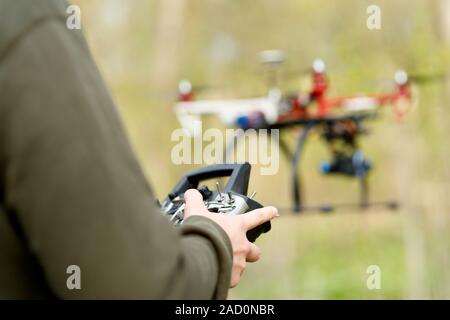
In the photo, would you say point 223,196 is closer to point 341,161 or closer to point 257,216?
point 257,216

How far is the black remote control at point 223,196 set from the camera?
4.66 feet

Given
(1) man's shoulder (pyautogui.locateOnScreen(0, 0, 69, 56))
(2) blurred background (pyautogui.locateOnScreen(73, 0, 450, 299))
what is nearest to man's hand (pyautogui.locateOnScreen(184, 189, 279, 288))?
(1) man's shoulder (pyautogui.locateOnScreen(0, 0, 69, 56))

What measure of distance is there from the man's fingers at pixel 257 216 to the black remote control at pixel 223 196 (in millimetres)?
31

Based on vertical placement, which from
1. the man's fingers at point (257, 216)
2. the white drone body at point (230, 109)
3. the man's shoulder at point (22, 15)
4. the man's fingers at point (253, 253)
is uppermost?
the white drone body at point (230, 109)

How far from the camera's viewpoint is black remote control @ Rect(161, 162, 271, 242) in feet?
4.66

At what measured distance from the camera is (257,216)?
4.49 feet

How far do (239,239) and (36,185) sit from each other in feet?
1.22

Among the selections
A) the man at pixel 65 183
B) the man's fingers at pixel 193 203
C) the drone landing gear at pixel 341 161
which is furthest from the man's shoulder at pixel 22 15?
the drone landing gear at pixel 341 161

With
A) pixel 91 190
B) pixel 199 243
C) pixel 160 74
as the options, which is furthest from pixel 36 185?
pixel 160 74

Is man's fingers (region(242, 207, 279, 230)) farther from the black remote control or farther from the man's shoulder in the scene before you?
the man's shoulder

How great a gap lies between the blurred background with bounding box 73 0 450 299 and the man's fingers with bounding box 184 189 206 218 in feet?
37.4

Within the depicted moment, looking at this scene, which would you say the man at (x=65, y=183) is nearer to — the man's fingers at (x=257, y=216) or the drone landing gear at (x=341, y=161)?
the man's fingers at (x=257, y=216)

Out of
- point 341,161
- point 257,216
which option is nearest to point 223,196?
point 257,216

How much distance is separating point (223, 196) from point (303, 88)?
1207cm
